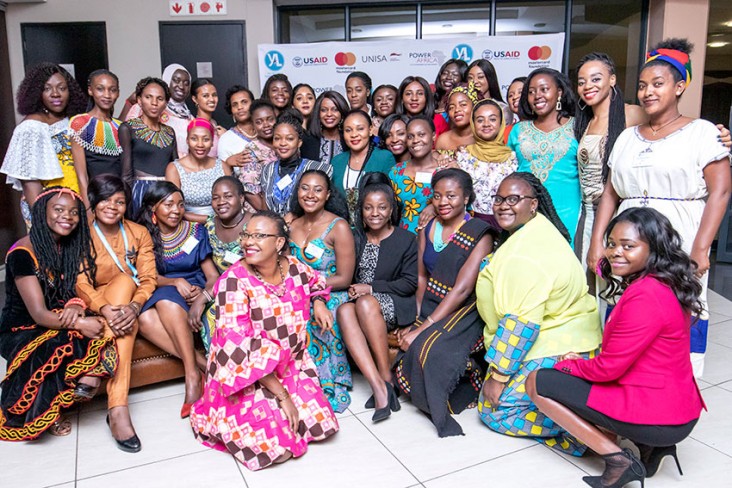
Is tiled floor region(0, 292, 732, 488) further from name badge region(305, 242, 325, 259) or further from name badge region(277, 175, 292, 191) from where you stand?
name badge region(277, 175, 292, 191)

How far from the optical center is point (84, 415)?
277cm

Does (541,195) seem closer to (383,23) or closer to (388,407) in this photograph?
(388,407)

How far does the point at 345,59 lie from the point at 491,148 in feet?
11.2

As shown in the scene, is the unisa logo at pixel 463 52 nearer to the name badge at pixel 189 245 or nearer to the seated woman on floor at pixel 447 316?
the seated woman on floor at pixel 447 316

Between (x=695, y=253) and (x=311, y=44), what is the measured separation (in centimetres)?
478

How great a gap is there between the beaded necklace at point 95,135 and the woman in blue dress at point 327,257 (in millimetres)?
1415

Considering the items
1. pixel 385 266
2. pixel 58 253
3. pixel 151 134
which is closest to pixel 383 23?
pixel 151 134

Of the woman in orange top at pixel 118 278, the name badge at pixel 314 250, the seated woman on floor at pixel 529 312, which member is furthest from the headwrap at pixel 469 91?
the woman in orange top at pixel 118 278

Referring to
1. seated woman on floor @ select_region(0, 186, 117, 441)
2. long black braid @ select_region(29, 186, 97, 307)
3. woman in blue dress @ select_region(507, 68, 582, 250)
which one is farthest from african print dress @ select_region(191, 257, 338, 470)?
woman in blue dress @ select_region(507, 68, 582, 250)

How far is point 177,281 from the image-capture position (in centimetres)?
306

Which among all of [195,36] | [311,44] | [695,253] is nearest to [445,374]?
[695,253]

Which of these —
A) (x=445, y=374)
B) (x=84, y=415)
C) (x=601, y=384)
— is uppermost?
(x=601, y=384)

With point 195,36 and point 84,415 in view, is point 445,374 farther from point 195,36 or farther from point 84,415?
Answer: point 195,36

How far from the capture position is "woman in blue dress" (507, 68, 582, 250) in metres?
3.01
